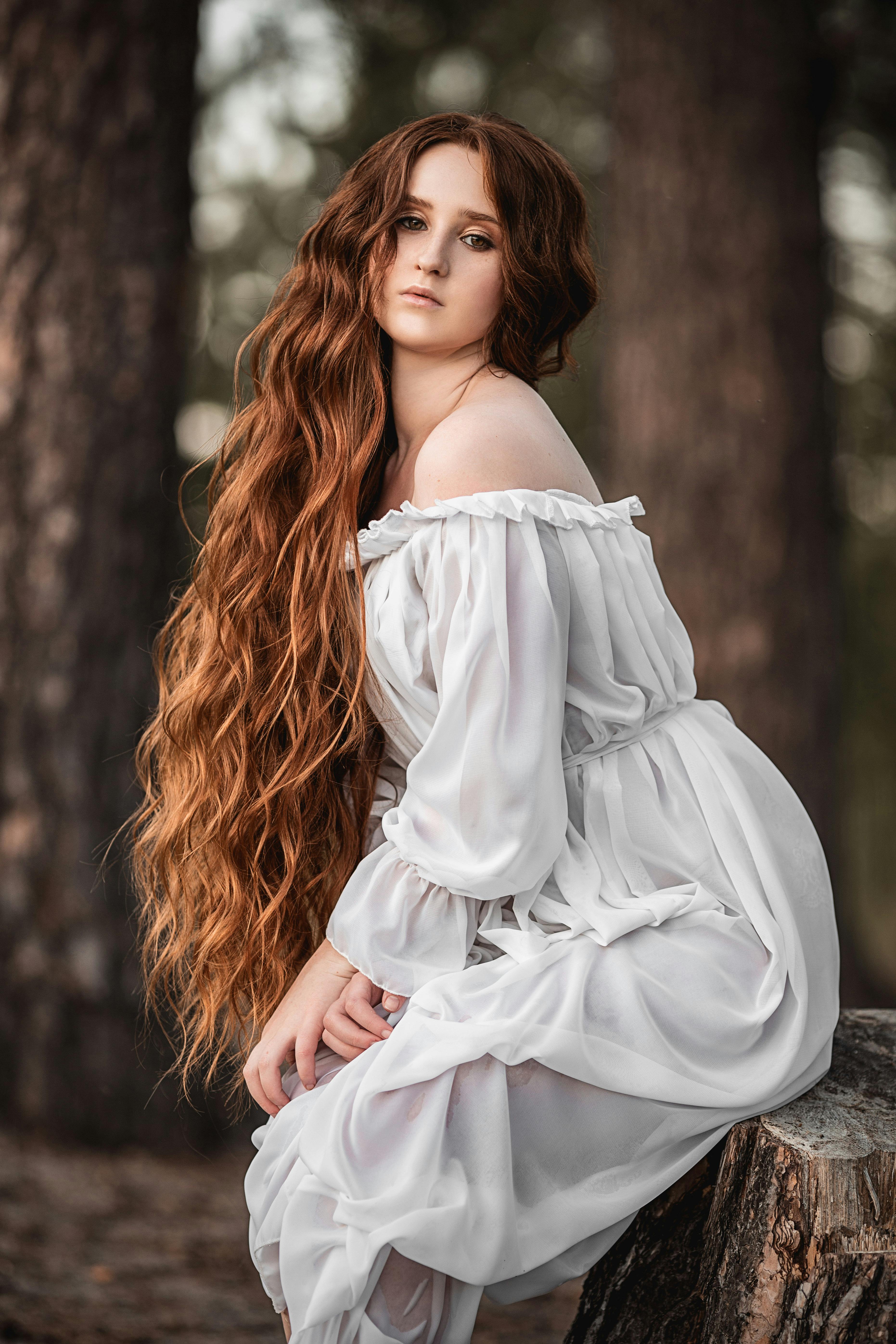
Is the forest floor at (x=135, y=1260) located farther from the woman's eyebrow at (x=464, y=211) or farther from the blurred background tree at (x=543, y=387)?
the woman's eyebrow at (x=464, y=211)

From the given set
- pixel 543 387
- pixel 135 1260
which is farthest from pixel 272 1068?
pixel 543 387

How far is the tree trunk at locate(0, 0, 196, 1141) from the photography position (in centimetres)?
326

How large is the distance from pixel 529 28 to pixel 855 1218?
5.30m

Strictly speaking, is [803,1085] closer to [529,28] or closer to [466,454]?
[466,454]

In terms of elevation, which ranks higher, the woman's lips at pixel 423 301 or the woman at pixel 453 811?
the woman's lips at pixel 423 301

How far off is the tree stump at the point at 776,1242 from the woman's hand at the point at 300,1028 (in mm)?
558

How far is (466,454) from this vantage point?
61.3 inches

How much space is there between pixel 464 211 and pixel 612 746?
0.82 m

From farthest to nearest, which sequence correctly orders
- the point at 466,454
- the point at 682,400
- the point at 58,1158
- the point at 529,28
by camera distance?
1. the point at 529,28
2. the point at 682,400
3. the point at 58,1158
4. the point at 466,454

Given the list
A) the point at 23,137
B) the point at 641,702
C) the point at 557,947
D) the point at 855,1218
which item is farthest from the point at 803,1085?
the point at 23,137

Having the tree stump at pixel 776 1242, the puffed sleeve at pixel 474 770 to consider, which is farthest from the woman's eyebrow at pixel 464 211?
the tree stump at pixel 776 1242

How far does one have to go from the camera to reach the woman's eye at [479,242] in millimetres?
1707

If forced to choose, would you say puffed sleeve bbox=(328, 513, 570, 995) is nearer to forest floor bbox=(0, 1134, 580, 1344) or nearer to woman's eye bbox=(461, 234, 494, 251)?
woman's eye bbox=(461, 234, 494, 251)

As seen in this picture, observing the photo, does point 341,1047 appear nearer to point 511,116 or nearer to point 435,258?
point 435,258
